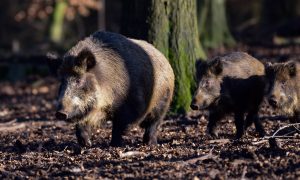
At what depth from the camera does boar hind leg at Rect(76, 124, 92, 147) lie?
25.2ft

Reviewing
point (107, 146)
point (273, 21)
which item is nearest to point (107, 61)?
point (107, 146)

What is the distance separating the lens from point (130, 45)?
7953 mm

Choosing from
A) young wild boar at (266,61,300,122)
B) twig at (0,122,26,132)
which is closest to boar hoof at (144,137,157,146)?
young wild boar at (266,61,300,122)

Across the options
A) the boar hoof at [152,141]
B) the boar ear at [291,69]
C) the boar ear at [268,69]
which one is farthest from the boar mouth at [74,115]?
the boar ear at [291,69]

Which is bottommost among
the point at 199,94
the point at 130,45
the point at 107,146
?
the point at 107,146

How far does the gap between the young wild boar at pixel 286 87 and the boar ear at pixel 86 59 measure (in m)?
2.15

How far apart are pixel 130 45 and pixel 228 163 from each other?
7.96 feet

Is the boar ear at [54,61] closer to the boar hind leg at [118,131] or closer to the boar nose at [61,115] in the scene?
the boar nose at [61,115]

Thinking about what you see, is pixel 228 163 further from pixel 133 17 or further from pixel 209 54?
pixel 209 54

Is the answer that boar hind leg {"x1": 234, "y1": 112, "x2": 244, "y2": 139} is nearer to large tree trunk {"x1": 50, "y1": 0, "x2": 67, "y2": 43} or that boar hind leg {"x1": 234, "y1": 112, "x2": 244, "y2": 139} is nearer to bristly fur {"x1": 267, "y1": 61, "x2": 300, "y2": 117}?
bristly fur {"x1": 267, "y1": 61, "x2": 300, "y2": 117}

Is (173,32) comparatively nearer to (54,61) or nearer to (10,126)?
(54,61)

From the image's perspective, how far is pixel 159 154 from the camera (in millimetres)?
6801

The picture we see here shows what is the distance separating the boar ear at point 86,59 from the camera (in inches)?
287

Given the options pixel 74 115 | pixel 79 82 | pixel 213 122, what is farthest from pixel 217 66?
pixel 74 115
